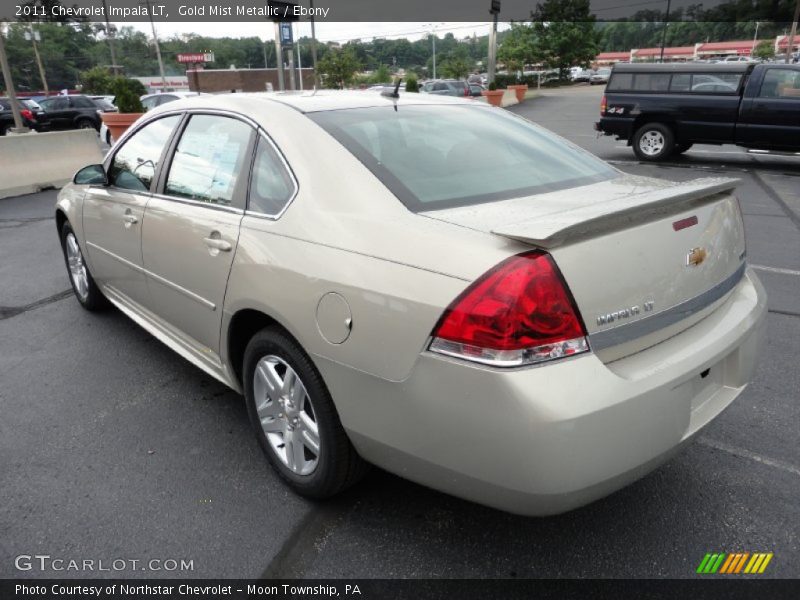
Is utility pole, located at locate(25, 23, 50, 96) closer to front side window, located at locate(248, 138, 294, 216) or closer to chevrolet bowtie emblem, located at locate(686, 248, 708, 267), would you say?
front side window, located at locate(248, 138, 294, 216)

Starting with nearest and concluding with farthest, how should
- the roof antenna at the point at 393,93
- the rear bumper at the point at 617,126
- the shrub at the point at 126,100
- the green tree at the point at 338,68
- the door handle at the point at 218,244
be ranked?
the door handle at the point at 218,244
the roof antenna at the point at 393,93
the rear bumper at the point at 617,126
the shrub at the point at 126,100
the green tree at the point at 338,68

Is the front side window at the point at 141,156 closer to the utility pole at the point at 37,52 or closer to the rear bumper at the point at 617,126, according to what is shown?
the rear bumper at the point at 617,126

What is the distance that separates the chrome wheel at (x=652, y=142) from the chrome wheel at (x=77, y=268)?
11391mm

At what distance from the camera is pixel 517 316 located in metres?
1.69

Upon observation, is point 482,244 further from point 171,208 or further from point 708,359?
point 171,208

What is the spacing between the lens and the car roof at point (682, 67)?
1139cm

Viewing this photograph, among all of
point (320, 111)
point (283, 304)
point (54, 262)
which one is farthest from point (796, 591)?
point (54, 262)

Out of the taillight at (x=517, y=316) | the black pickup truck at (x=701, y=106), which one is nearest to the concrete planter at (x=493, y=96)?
the black pickup truck at (x=701, y=106)

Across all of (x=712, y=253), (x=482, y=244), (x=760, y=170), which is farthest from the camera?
(x=760, y=170)

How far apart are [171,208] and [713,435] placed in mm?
2878

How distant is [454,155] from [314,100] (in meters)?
0.77

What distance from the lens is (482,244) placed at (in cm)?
179

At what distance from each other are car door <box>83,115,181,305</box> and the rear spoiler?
2301mm

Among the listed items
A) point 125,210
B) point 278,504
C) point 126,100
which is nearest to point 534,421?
point 278,504
